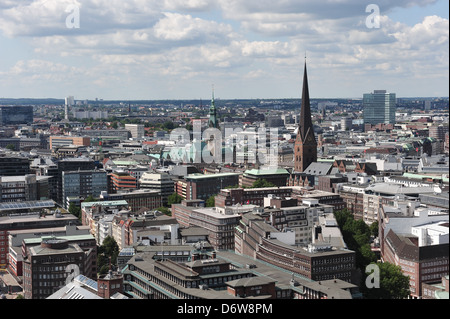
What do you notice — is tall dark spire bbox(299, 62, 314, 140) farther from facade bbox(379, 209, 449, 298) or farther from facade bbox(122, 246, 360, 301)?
facade bbox(122, 246, 360, 301)

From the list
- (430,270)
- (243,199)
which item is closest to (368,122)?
(243,199)

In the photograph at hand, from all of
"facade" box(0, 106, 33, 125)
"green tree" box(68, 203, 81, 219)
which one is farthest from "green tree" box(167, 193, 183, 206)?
"facade" box(0, 106, 33, 125)

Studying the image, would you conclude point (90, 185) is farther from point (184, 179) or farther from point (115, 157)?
point (115, 157)

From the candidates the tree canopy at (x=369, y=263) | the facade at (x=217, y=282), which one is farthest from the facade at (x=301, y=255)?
the tree canopy at (x=369, y=263)

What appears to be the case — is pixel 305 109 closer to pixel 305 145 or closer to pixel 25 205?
pixel 305 145

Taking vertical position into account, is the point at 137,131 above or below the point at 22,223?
A: above

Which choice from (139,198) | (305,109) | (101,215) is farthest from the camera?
(305,109)

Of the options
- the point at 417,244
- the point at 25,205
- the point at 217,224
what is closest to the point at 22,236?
the point at 25,205
